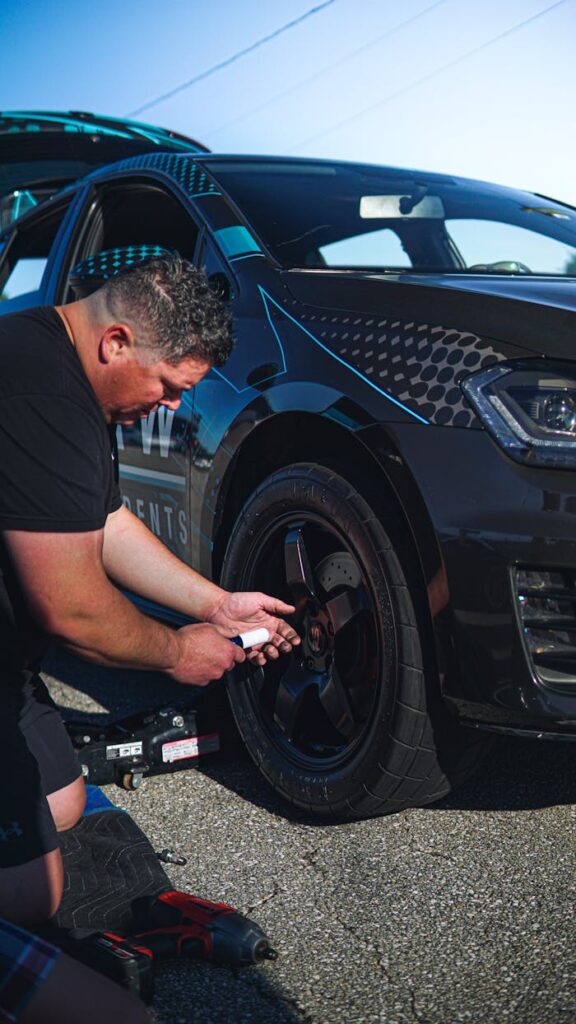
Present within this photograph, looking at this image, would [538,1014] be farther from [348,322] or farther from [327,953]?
[348,322]

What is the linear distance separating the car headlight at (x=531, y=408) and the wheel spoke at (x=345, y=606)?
0.54 metres

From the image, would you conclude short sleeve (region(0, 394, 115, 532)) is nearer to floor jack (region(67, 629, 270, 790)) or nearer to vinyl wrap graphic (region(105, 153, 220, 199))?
floor jack (region(67, 629, 270, 790))

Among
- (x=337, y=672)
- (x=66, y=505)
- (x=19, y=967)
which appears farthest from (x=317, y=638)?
(x=19, y=967)

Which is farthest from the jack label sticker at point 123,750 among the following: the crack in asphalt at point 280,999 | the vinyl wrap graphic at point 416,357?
the vinyl wrap graphic at point 416,357

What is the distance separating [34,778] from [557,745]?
1596 millimetres

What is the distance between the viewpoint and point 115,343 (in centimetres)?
209

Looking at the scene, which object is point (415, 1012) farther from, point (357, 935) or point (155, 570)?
point (155, 570)

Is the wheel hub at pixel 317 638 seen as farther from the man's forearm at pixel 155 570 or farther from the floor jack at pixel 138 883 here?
the floor jack at pixel 138 883

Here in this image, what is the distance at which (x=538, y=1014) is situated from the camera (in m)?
1.81

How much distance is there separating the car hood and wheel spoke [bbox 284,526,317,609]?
552 mm

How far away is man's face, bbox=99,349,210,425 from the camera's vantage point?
2113 millimetres

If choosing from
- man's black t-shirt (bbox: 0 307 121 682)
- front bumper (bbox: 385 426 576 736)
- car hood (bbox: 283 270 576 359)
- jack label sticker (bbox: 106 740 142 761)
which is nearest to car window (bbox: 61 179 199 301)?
car hood (bbox: 283 270 576 359)

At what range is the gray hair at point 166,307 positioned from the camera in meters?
2.07

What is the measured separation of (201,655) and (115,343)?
0.63 meters
